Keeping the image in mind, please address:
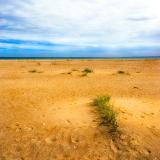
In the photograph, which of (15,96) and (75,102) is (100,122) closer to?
(75,102)

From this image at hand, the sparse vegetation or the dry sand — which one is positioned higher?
the sparse vegetation

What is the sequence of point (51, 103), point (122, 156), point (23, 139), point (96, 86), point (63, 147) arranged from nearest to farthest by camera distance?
point (122, 156) → point (63, 147) → point (23, 139) → point (51, 103) → point (96, 86)

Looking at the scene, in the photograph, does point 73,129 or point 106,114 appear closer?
point 73,129

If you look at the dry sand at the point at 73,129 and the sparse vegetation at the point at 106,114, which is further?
the sparse vegetation at the point at 106,114

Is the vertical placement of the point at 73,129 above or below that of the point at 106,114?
below

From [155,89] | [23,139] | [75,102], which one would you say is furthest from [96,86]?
[23,139]

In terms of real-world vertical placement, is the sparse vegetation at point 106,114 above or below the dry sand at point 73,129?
above

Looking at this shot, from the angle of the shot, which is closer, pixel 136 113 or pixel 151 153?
pixel 151 153

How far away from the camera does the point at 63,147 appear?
6457 mm

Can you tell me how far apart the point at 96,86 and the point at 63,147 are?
26.0ft

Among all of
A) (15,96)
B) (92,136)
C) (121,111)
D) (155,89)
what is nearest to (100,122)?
(92,136)

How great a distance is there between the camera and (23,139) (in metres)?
6.88

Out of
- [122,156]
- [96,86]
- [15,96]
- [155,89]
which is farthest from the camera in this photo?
[96,86]

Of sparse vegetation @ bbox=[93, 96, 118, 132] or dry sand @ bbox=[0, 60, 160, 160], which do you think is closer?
dry sand @ bbox=[0, 60, 160, 160]
